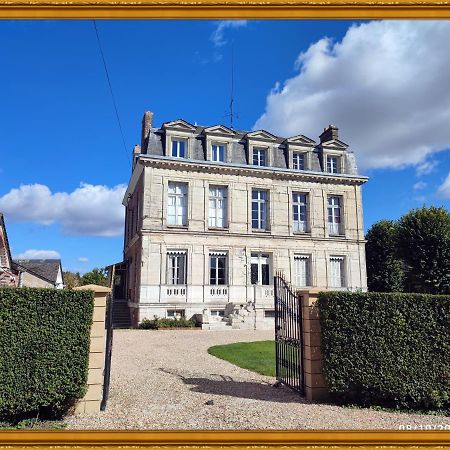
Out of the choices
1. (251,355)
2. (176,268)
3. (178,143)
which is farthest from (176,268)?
(251,355)

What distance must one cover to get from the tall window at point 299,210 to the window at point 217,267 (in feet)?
15.7

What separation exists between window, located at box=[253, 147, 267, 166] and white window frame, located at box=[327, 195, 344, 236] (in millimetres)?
4538

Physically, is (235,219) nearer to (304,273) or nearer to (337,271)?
(304,273)

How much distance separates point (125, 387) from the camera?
686 cm

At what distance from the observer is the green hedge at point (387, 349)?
582cm

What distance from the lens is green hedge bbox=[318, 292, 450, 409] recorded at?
19.1ft

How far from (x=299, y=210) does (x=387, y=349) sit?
17.4 m

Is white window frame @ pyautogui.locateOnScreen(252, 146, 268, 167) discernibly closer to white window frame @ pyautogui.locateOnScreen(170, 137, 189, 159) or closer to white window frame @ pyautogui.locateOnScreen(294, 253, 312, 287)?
white window frame @ pyautogui.locateOnScreen(170, 137, 189, 159)

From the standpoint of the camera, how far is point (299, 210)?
75.3ft

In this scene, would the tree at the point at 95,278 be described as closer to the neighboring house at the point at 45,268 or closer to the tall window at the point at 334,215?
the neighboring house at the point at 45,268
